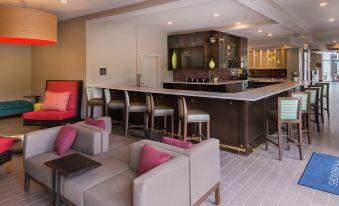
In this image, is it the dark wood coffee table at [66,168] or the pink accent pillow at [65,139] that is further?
the pink accent pillow at [65,139]

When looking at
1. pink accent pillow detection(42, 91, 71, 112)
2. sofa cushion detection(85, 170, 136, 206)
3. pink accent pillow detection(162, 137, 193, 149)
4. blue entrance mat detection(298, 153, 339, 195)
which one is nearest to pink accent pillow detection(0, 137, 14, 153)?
sofa cushion detection(85, 170, 136, 206)

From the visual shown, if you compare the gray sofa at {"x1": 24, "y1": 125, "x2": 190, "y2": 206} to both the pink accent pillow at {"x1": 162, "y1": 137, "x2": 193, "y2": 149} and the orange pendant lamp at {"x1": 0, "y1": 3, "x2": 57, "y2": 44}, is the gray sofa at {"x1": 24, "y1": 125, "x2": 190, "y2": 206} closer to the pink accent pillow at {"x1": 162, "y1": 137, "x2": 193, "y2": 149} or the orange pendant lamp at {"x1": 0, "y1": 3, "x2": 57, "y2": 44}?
the pink accent pillow at {"x1": 162, "y1": 137, "x2": 193, "y2": 149}

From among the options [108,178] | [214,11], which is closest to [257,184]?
[108,178]

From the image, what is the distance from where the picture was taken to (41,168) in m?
2.58

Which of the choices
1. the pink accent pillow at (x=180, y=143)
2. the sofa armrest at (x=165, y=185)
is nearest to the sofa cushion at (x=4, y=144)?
the pink accent pillow at (x=180, y=143)

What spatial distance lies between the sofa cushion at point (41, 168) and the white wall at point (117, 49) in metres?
3.59

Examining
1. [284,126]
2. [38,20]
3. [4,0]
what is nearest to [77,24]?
[4,0]

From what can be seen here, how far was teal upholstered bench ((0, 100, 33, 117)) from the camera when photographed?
686 cm

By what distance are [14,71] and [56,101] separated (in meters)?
2.95

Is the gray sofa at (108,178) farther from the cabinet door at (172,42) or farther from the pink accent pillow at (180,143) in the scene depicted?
the cabinet door at (172,42)

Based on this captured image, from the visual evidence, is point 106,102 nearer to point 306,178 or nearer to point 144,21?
point 144,21

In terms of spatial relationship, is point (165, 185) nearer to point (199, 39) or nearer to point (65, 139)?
point (65, 139)

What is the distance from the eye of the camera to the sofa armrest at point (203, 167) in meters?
2.19

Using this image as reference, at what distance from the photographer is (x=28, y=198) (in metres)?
2.73
